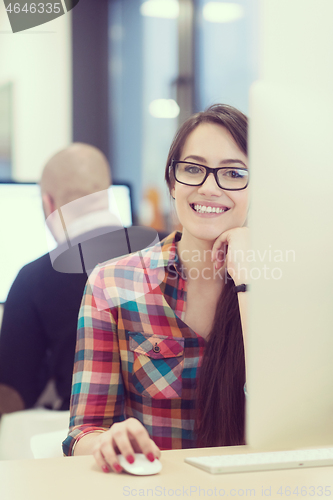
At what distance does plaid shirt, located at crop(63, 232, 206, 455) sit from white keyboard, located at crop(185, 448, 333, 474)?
1.30 feet

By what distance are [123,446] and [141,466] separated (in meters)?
0.03

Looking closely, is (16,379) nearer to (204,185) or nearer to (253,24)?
(204,185)

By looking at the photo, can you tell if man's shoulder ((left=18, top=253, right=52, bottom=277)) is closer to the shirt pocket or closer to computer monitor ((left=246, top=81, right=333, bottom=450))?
the shirt pocket

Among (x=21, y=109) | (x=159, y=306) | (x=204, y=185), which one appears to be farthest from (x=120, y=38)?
(x=159, y=306)

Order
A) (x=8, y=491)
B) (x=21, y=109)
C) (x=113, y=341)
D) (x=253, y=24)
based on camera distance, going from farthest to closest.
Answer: (x=21, y=109) < (x=253, y=24) < (x=113, y=341) < (x=8, y=491)

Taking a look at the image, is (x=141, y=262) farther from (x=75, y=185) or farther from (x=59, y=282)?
(x=75, y=185)

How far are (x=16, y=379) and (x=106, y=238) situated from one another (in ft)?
1.76

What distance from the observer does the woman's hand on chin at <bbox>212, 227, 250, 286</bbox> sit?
0.77 meters

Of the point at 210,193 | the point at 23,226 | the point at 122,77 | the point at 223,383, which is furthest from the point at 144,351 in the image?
the point at 122,77

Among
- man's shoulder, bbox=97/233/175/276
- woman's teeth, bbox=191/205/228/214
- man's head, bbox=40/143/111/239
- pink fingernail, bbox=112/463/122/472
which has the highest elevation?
man's head, bbox=40/143/111/239

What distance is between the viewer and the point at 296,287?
46 centimetres

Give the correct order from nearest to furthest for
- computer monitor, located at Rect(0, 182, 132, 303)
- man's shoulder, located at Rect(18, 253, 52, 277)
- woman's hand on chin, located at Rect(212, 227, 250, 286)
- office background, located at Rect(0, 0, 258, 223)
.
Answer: woman's hand on chin, located at Rect(212, 227, 250, 286) < man's shoulder, located at Rect(18, 253, 52, 277) < computer monitor, located at Rect(0, 182, 132, 303) < office background, located at Rect(0, 0, 258, 223)

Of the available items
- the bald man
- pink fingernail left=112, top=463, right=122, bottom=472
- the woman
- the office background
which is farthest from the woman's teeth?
the office background

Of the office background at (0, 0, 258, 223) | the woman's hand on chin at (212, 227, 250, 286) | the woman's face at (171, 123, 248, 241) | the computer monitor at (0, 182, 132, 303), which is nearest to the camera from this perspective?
the woman's hand on chin at (212, 227, 250, 286)
